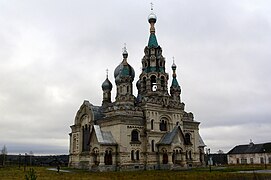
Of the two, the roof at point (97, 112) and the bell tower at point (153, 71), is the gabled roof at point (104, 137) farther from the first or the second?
the bell tower at point (153, 71)

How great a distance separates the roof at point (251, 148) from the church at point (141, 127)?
2270 centimetres

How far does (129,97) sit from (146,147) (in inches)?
331

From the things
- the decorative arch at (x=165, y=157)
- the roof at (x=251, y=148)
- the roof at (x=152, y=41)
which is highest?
the roof at (x=152, y=41)

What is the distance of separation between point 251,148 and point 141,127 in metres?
41.1

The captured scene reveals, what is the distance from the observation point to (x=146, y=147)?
50031 mm

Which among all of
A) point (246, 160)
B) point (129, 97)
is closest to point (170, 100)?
point (129, 97)

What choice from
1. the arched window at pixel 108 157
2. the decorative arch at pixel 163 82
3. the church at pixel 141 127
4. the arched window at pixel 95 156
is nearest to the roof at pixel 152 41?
the church at pixel 141 127

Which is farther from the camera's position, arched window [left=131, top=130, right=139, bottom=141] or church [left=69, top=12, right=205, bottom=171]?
arched window [left=131, top=130, right=139, bottom=141]

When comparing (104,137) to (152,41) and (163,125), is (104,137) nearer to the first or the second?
(163,125)

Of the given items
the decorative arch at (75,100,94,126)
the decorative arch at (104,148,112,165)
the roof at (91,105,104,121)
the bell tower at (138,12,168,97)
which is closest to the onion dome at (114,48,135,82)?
the bell tower at (138,12,168,97)

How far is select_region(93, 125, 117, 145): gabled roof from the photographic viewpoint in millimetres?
47656

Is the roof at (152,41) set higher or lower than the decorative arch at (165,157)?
higher

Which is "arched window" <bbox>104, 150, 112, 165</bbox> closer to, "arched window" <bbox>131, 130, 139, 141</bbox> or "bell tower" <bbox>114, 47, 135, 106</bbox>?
"arched window" <bbox>131, 130, 139, 141</bbox>

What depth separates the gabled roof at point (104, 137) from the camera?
156 feet
